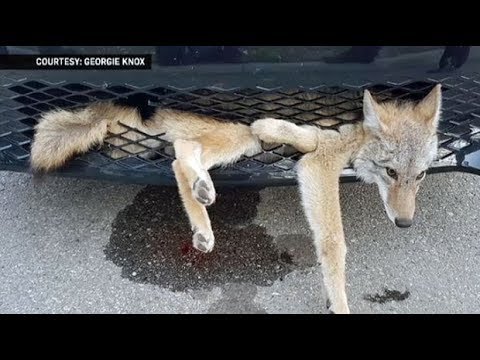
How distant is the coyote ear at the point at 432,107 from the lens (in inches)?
121

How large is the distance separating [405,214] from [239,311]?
3.36 feet

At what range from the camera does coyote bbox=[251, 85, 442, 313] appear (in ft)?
9.89

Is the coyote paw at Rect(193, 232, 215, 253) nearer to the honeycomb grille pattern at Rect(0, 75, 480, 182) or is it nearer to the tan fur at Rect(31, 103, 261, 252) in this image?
the tan fur at Rect(31, 103, 261, 252)

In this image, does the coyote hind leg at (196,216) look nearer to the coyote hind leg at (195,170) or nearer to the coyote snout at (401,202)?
the coyote hind leg at (195,170)

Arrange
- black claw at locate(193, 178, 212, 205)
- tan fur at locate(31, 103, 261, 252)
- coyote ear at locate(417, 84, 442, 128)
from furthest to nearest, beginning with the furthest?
coyote ear at locate(417, 84, 442, 128)
tan fur at locate(31, 103, 261, 252)
black claw at locate(193, 178, 212, 205)

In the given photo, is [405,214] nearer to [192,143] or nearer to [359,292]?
[359,292]

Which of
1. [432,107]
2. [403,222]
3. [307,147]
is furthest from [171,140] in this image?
[432,107]

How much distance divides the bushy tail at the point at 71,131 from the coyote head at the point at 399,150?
1308mm

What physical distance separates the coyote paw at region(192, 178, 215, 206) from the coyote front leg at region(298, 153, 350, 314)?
54 cm

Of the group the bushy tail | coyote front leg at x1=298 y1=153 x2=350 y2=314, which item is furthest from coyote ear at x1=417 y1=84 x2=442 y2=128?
the bushy tail

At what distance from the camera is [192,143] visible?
3.13 meters

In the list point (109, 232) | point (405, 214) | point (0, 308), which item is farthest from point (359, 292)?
point (0, 308)

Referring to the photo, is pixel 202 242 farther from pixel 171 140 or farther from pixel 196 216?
pixel 171 140

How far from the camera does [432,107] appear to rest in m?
3.12
